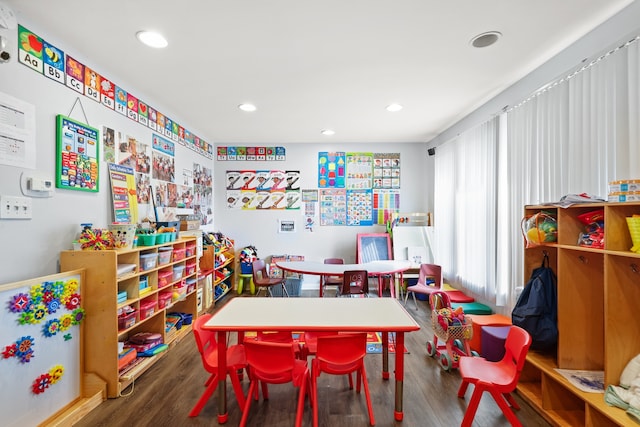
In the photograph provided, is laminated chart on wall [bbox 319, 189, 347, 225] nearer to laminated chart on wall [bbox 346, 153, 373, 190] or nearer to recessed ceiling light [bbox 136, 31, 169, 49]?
laminated chart on wall [bbox 346, 153, 373, 190]

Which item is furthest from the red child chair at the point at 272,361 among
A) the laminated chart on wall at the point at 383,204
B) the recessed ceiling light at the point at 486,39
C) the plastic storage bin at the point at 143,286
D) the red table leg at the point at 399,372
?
the laminated chart on wall at the point at 383,204

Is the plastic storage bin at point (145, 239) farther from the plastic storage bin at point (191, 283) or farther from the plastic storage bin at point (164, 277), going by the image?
the plastic storage bin at point (191, 283)

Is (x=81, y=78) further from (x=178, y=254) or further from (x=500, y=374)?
(x=500, y=374)

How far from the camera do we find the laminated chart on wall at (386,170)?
5355 millimetres

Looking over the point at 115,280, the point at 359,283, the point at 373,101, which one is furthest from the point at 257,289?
the point at 373,101

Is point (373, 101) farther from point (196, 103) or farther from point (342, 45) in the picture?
point (196, 103)

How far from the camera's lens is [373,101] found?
334cm

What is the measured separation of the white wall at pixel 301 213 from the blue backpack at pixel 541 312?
3.18 meters

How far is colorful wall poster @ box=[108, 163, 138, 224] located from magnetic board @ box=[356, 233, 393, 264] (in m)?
3.42

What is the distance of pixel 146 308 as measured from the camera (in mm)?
2676

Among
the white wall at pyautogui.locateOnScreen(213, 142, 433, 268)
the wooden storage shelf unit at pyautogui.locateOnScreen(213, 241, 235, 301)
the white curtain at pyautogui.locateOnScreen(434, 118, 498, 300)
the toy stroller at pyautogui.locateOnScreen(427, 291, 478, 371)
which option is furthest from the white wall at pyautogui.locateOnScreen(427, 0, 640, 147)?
the wooden storage shelf unit at pyautogui.locateOnScreen(213, 241, 235, 301)

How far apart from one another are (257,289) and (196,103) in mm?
3261

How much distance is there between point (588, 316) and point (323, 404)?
208 centimetres

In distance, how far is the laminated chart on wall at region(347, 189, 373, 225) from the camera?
210 inches
